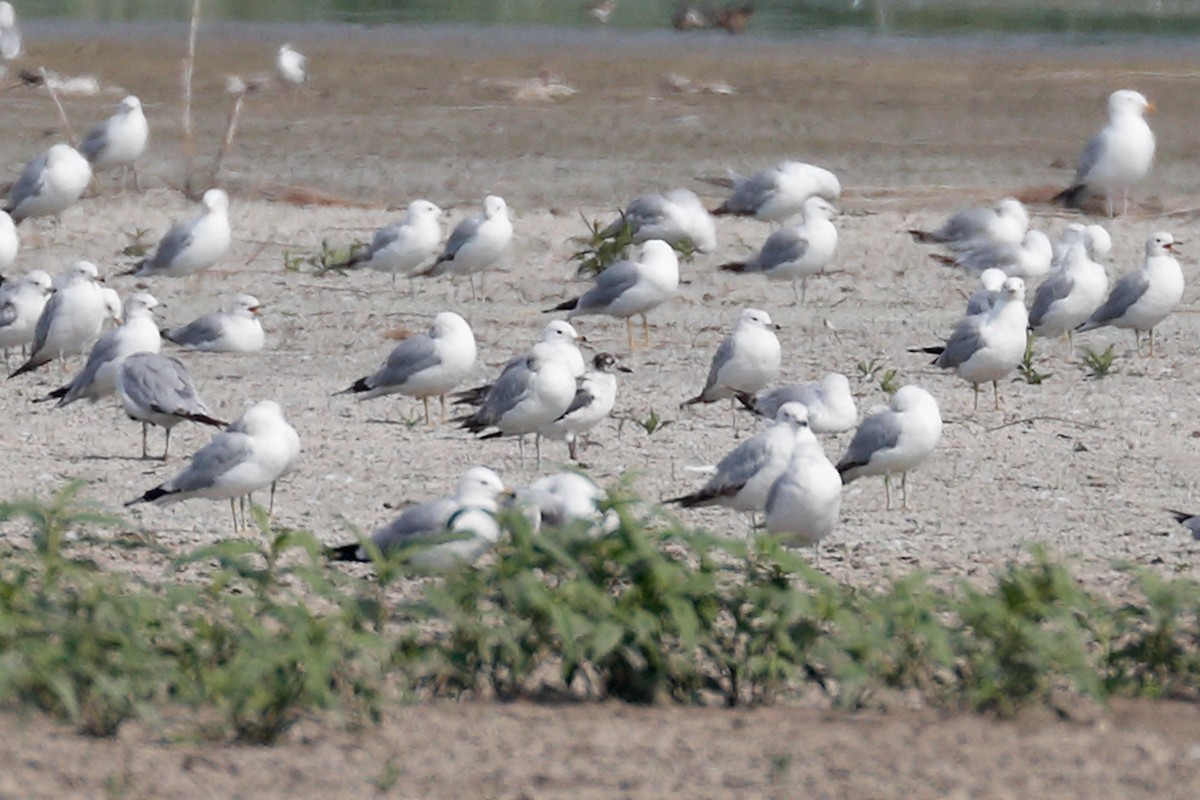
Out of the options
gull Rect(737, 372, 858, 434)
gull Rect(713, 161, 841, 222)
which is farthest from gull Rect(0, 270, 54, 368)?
gull Rect(713, 161, 841, 222)

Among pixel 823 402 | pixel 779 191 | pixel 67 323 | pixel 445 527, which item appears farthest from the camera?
pixel 779 191

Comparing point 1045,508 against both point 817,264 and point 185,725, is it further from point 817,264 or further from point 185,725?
point 817,264

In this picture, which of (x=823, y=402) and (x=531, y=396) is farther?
(x=531, y=396)

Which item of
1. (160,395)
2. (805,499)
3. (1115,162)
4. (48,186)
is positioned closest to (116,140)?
(48,186)

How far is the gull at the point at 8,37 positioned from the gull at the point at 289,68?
455 cm

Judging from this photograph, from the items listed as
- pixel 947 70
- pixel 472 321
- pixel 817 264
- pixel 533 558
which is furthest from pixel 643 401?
pixel 947 70

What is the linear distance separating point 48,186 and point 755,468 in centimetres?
1009

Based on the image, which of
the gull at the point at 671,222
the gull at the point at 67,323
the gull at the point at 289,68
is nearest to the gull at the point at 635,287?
the gull at the point at 671,222

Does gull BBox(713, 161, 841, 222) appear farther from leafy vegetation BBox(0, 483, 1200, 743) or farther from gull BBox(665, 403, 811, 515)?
leafy vegetation BBox(0, 483, 1200, 743)

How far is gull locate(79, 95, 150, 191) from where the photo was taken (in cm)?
1891

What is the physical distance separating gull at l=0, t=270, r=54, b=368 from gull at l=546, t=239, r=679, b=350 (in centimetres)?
334

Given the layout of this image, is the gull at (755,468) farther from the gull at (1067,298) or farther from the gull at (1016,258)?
the gull at (1016,258)

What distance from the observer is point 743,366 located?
1074cm

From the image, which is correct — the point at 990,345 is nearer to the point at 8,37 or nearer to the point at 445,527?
the point at 445,527
